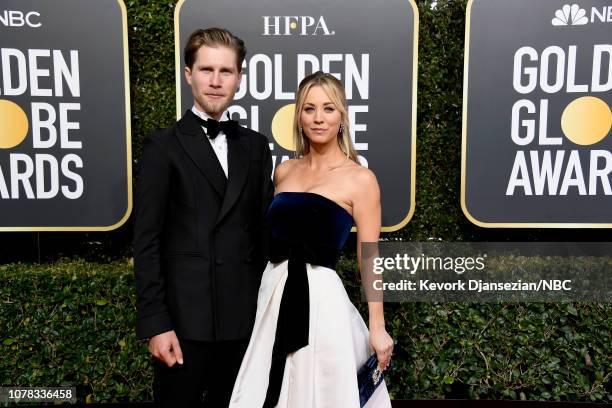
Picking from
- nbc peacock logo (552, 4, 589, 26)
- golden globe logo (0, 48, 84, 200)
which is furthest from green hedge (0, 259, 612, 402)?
nbc peacock logo (552, 4, 589, 26)

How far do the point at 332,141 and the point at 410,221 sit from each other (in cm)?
140

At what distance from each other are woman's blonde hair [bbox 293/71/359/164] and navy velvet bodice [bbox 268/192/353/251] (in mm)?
300

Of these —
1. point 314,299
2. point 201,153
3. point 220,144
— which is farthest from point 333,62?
point 314,299

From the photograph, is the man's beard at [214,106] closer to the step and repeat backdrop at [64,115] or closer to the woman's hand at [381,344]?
the woman's hand at [381,344]

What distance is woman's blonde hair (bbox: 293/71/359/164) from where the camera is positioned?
1779 mm

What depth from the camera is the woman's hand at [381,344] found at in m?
1.78

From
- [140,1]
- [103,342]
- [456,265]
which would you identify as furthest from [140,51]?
[456,265]

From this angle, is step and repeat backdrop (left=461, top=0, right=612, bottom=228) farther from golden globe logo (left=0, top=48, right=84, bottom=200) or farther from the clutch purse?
golden globe logo (left=0, top=48, right=84, bottom=200)

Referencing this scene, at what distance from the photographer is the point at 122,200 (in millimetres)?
2898

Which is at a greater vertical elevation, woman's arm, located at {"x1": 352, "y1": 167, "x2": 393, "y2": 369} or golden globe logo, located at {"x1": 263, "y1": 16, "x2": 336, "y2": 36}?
golden globe logo, located at {"x1": 263, "y1": 16, "x2": 336, "y2": 36}

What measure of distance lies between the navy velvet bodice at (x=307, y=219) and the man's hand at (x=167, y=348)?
55cm

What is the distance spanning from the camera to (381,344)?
178cm

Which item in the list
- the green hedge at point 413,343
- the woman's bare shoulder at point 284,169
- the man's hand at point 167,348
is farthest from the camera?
the green hedge at point 413,343

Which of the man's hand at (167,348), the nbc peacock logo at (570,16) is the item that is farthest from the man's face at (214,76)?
the nbc peacock logo at (570,16)
